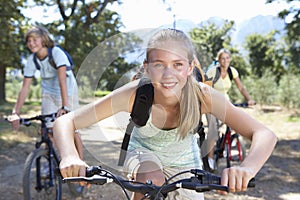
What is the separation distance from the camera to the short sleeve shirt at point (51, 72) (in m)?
4.03

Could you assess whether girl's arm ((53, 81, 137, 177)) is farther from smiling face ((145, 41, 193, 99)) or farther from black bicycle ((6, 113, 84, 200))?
black bicycle ((6, 113, 84, 200))

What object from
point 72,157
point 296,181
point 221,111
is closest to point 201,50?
point 221,111

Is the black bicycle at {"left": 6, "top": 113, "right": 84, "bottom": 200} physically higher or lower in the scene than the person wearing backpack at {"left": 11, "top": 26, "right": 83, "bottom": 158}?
lower

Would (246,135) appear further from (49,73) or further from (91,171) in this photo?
(49,73)

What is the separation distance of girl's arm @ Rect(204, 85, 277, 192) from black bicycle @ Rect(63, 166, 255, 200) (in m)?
0.04

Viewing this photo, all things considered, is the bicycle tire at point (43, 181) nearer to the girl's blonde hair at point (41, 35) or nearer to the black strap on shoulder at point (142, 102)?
the girl's blonde hair at point (41, 35)

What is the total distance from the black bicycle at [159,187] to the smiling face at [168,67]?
1.40 feet

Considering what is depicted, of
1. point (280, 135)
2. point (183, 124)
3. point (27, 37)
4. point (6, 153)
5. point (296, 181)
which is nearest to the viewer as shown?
point (183, 124)

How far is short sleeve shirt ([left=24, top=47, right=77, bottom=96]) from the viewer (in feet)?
13.2

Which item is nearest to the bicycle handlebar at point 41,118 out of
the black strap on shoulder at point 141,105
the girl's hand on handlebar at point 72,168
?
the black strap on shoulder at point 141,105

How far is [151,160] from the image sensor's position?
185 cm

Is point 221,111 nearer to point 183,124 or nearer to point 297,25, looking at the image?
point 183,124

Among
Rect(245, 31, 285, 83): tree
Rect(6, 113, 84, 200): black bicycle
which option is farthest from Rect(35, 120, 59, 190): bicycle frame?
Rect(245, 31, 285, 83): tree

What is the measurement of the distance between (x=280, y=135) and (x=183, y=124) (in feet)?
28.5
